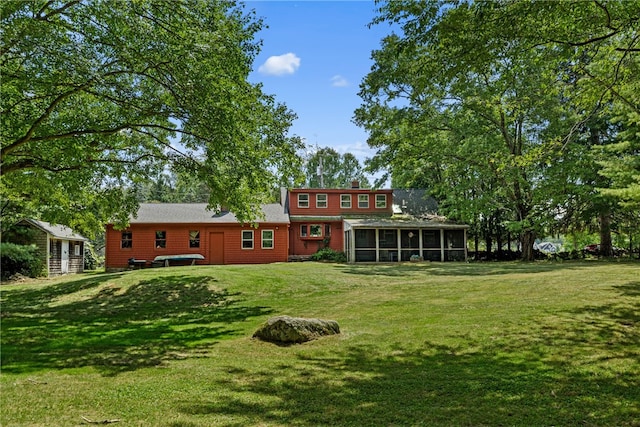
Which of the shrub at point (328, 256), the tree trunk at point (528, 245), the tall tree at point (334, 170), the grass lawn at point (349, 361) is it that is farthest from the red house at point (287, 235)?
the tall tree at point (334, 170)

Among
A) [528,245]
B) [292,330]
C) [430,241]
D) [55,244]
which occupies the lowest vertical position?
[292,330]

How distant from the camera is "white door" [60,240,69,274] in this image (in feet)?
88.7

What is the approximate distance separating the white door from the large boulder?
23.8 m

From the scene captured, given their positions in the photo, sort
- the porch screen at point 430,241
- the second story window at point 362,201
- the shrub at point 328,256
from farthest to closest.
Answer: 1. the second story window at point 362,201
2. the porch screen at point 430,241
3. the shrub at point 328,256

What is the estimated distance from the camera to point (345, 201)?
1271 inches

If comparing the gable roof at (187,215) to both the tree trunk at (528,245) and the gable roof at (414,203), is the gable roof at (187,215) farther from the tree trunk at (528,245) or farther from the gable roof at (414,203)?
the tree trunk at (528,245)

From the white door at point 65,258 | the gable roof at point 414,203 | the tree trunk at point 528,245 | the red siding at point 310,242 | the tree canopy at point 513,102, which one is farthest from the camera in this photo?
the gable roof at point 414,203

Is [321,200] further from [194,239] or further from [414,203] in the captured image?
[194,239]

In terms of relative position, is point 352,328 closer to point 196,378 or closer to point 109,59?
point 196,378

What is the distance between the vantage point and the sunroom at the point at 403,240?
28000 mm

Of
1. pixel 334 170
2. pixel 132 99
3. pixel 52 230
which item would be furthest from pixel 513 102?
pixel 334 170

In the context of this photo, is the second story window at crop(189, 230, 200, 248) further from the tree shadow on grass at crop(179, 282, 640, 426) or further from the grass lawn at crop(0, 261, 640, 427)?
the tree shadow on grass at crop(179, 282, 640, 426)

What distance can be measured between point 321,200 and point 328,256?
5002 millimetres

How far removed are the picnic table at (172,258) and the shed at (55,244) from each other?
15.3 ft
